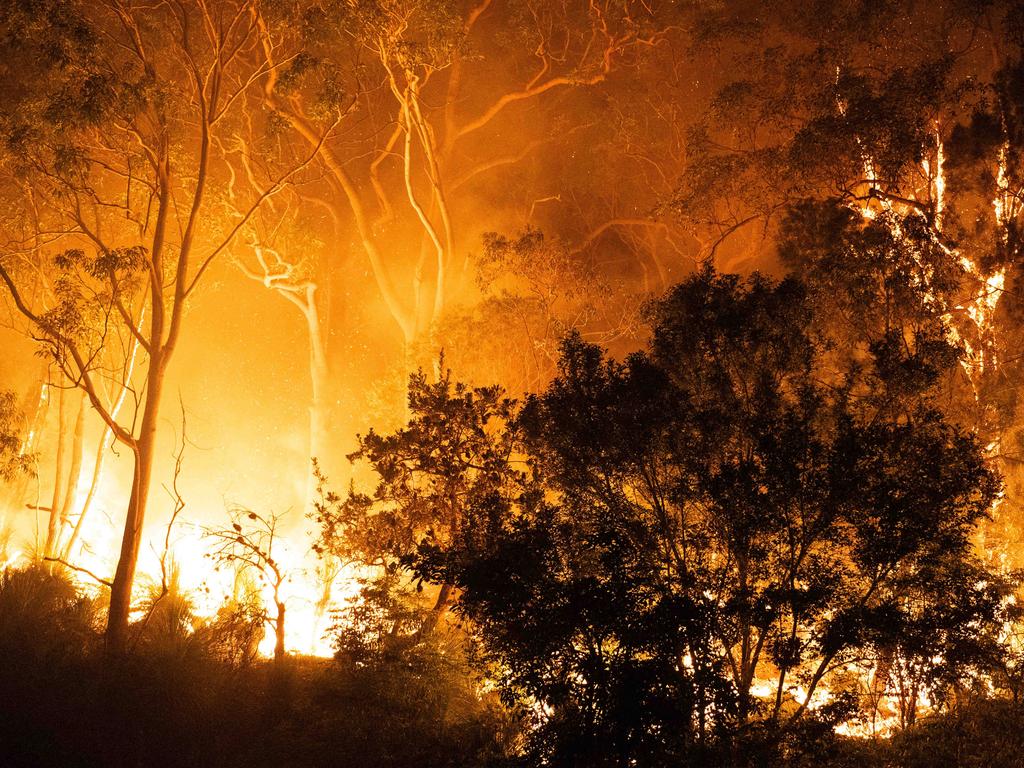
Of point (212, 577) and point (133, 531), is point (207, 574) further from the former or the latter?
point (133, 531)

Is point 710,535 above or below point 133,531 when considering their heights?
below

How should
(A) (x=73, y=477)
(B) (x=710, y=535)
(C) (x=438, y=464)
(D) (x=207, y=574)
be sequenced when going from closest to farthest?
(B) (x=710, y=535)
(C) (x=438, y=464)
(A) (x=73, y=477)
(D) (x=207, y=574)

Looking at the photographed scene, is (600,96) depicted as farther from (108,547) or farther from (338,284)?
(108,547)

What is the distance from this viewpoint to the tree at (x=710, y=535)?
661cm

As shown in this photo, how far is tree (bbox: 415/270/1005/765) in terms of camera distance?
21.7 feet

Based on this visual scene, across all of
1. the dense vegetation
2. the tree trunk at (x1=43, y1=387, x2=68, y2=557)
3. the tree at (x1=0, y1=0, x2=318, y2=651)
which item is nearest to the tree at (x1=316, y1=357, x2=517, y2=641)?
the dense vegetation

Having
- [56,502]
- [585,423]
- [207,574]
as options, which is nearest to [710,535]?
[585,423]

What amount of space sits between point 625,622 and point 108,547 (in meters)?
20.7

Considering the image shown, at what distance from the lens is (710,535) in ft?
26.4

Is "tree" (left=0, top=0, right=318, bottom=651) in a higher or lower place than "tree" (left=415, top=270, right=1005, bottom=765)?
higher

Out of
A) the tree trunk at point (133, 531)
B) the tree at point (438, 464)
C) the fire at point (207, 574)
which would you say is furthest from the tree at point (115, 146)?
the tree at point (438, 464)

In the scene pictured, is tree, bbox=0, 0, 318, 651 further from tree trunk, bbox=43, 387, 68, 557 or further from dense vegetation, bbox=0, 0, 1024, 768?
tree trunk, bbox=43, 387, 68, 557

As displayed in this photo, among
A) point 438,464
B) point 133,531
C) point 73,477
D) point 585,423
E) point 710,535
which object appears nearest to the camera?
point 710,535

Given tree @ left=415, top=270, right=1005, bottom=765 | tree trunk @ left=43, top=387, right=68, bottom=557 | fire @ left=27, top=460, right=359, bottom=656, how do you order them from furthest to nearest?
1. tree trunk @ left=43, top=387, right=68, bottom=557
2. fire @ left=27, top=460, right=359, bottom=656
3. tree @ left=415, top=270, right=1005, bottom=765
